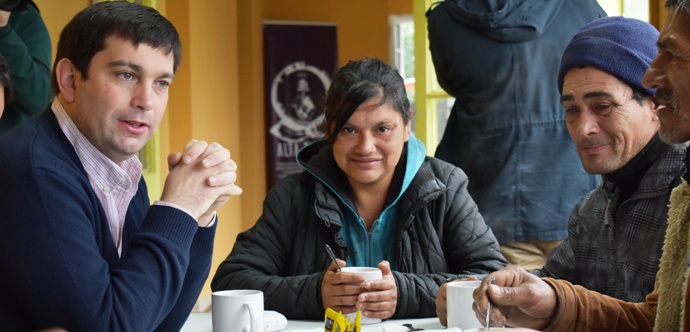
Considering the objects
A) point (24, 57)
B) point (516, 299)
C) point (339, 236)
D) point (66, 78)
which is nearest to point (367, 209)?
point (339, 236)

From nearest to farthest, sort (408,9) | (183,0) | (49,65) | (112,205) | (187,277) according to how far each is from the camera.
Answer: (112,205)
(187,277)
(49,65)
(183,0)
(408,9)

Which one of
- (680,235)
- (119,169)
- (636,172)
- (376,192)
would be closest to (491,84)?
(376,192)

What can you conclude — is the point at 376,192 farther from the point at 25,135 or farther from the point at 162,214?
the point at 25,135

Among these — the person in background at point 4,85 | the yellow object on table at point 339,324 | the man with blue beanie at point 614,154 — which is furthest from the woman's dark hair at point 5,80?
the man with blue beanie at point 614,154

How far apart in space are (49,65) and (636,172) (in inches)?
74.0

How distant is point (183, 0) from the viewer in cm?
510

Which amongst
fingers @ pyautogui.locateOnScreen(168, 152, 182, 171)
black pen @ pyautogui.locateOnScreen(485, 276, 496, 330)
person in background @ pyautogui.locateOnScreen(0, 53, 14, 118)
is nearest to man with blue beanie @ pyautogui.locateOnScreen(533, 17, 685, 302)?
black pen @ pyautogui.locateOnScreen(485, 276, 496, 330)

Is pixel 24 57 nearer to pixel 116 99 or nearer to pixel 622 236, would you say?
pixel 116 99

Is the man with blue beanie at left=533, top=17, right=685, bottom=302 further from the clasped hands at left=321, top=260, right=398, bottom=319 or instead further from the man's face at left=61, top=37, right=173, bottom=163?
the man's face at left=61, top=37, right=173, bottom=163

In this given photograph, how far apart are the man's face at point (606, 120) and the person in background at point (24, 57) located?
1.61 meters

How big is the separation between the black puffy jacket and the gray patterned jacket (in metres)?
0.29

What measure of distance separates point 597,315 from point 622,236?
29cm

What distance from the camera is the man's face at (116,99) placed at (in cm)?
167

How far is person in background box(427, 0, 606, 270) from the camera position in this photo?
2.99m
